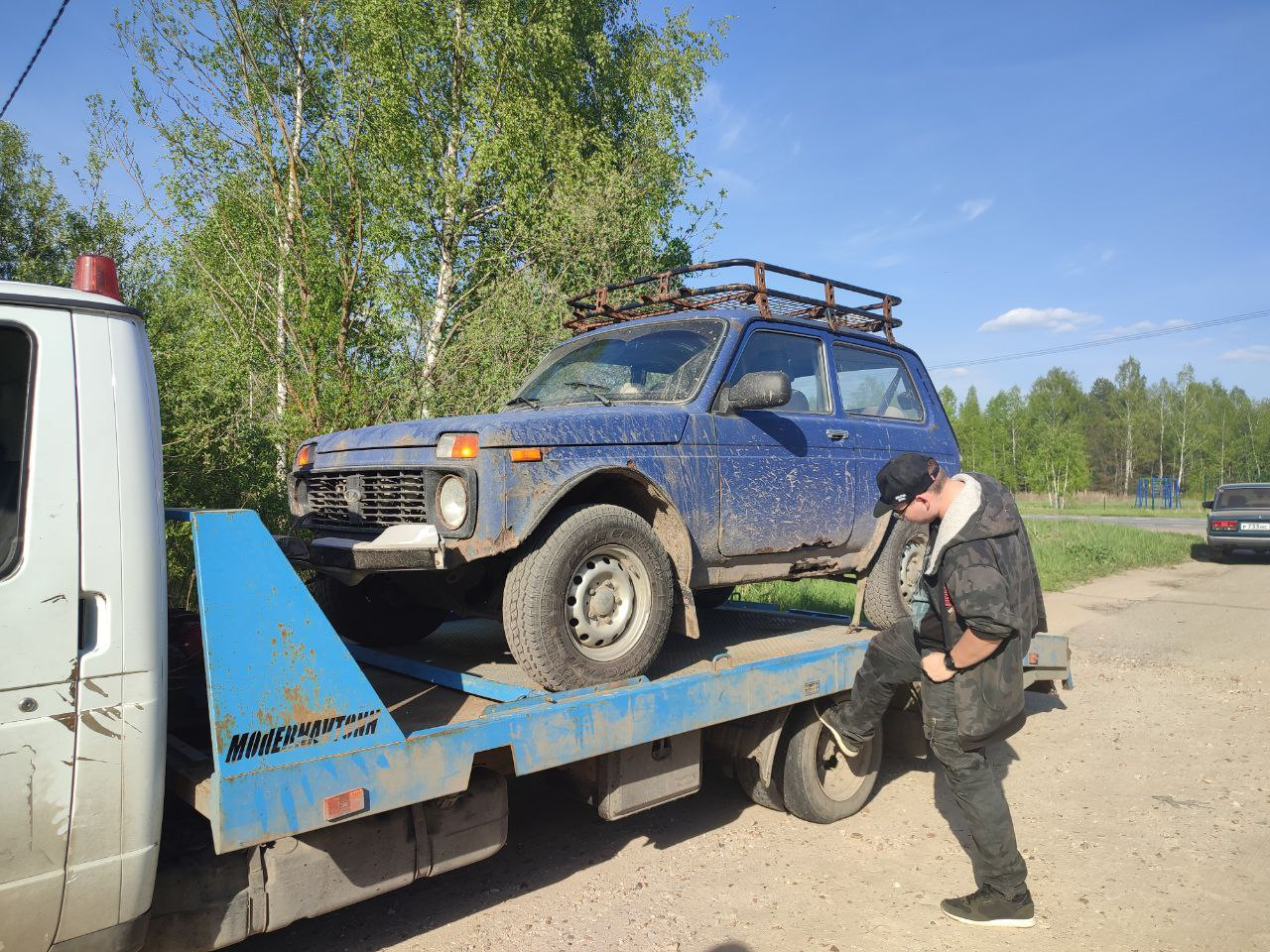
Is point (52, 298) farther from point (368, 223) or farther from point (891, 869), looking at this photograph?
point (368, 223)

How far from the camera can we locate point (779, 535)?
468 cm

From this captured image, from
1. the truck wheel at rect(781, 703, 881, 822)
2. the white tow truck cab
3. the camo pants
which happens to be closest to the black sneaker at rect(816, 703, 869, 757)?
the truck wheel at rect(781, 703, 881, 822)

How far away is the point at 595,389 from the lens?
183 inches

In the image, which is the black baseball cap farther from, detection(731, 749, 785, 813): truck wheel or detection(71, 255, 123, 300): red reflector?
detection(71, 255, 123, 300): red reflector

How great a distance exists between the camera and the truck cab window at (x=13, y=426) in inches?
83.6

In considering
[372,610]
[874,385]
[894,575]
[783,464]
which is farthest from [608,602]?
[874,385]

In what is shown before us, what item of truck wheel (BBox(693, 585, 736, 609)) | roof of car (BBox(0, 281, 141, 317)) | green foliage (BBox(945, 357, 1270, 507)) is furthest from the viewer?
green foliage (BBox(945, 357, 1270, 507))

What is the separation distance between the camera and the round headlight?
341cm

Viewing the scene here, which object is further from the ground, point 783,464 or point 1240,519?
point 783,464

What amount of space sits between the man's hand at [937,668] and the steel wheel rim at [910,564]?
1.80 meters

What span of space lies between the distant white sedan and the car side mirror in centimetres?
1707

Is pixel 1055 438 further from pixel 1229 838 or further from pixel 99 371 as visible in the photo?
pixel 99 371

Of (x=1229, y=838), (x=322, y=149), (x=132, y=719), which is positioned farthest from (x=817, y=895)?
(x=322, y=149)

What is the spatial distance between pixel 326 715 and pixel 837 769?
3.03m
